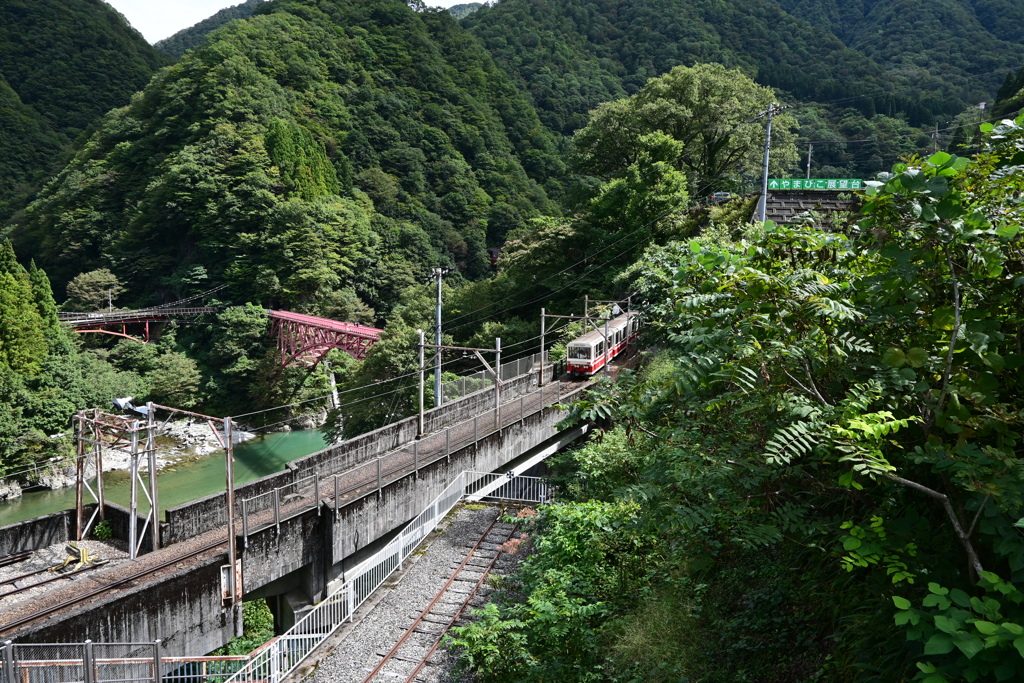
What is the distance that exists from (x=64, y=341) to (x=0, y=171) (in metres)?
45.9

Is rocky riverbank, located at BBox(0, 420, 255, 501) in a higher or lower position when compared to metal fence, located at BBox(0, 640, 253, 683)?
lower

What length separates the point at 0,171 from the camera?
220ft

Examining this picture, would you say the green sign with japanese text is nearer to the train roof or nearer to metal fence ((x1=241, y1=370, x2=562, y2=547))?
the train roof

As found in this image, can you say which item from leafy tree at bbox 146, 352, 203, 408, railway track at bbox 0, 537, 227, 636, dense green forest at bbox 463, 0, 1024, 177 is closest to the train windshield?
railway track at bbox 0, 537, 227, 636

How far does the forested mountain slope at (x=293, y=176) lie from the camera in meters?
54.1

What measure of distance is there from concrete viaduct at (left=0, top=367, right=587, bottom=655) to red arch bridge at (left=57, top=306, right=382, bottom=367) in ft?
68.4

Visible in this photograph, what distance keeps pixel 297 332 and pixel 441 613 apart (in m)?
32.4

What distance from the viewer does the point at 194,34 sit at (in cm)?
13225

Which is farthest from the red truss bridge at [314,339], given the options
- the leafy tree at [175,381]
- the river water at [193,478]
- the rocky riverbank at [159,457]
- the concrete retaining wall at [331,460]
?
the concrete retaining wall at [331,460]

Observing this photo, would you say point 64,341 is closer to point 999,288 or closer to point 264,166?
point 264,166

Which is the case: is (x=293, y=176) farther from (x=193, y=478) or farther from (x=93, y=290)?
(x=193, y=478)

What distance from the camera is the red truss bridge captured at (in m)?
41.7

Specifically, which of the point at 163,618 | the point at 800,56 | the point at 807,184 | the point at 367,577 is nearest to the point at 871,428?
the point at 163,618

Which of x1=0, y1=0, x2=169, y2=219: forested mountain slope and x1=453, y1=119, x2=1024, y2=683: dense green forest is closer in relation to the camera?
x1=453, y1=119, x2=1024, y2=683: dense green forest
